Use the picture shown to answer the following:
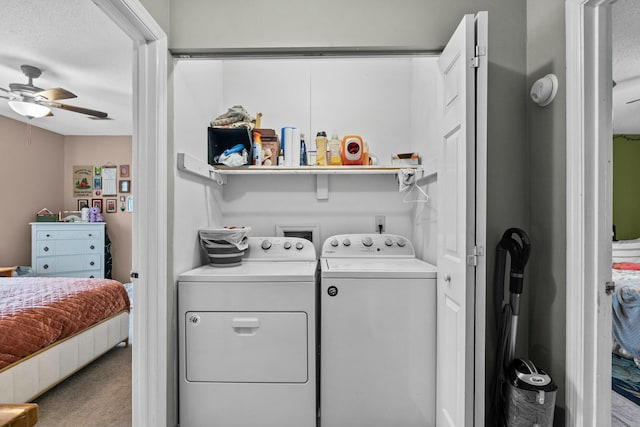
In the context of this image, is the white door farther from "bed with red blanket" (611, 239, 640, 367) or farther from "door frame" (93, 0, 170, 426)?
"bed with red blanket" (611, 239, 640, 367)

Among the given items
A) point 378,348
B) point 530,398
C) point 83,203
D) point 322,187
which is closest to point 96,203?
point 83,203

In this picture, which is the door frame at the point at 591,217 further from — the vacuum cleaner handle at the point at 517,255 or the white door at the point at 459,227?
the white door at the point at 459,227

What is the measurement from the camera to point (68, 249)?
4949 millimetres

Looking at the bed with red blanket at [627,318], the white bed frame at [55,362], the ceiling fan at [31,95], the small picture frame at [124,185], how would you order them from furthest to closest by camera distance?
the small picture frame at [124,185] < the ceiling fan at [31,95] < the bed with red blanket at [627,318] < the white bed frame at [55,362]

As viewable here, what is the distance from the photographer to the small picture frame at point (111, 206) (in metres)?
5.50

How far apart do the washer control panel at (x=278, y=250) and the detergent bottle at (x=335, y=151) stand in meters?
0.64

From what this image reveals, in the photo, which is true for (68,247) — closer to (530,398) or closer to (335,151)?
(335,151)

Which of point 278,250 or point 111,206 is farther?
point 111,206

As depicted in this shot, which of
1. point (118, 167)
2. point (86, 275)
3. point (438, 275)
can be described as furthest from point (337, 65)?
point (86, 275)

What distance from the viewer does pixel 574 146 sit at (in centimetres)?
130

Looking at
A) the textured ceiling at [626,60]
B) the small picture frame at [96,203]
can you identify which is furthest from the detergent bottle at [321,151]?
the small picture frame at [96,203]

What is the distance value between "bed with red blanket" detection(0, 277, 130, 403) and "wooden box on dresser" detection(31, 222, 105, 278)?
7.07 ft

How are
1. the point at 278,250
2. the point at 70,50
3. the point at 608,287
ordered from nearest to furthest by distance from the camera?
the point at 608,287, the point at 278,250, the point at 70,50

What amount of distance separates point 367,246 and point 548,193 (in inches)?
47.3
